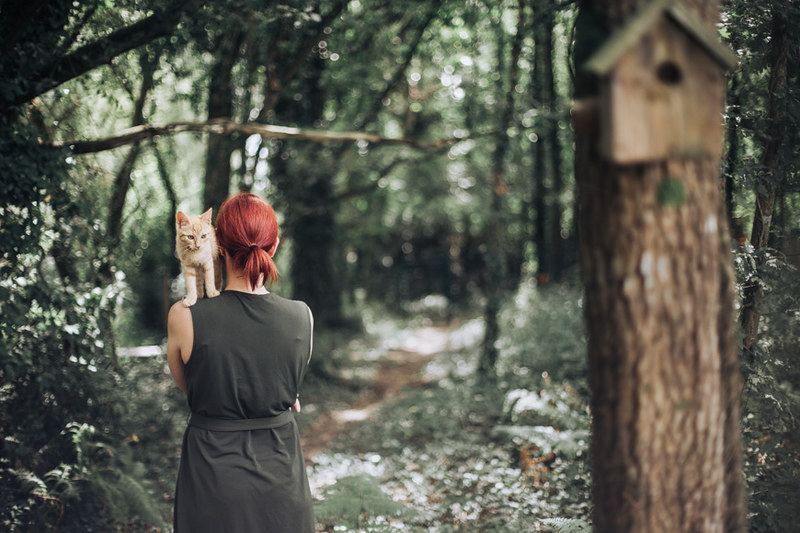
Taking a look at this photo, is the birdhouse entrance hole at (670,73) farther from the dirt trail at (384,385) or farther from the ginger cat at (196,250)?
the dirt trail at (384,385)

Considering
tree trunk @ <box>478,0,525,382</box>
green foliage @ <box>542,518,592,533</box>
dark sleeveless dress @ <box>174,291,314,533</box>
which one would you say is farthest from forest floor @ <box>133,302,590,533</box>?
dark sleeveless dress @ <box>174,291,314,533</box>

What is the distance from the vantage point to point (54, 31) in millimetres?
4504

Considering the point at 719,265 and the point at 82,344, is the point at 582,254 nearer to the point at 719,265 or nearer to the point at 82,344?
the point at 719,265

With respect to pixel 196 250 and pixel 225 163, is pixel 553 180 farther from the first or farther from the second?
pixel 196 250

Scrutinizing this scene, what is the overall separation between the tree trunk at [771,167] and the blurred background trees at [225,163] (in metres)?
0.01

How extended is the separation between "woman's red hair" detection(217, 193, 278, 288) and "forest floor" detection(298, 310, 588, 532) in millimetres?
2461

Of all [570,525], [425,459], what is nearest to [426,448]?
[425,459]

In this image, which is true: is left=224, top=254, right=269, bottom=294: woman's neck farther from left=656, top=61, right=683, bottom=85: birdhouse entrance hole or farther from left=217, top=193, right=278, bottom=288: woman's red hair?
left=656, top=61, right=683, bottom=85: birdhouse entrance hole

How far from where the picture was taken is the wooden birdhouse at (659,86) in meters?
1.81

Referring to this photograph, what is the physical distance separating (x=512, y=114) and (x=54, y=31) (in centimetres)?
605

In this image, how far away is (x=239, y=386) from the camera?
7.94ft

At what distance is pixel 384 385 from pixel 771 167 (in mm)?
7456

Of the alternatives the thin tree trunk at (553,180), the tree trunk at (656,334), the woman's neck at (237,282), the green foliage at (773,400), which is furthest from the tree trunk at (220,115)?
the thin tree trunk at (553,180)

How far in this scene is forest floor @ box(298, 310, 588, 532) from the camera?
439 cm
